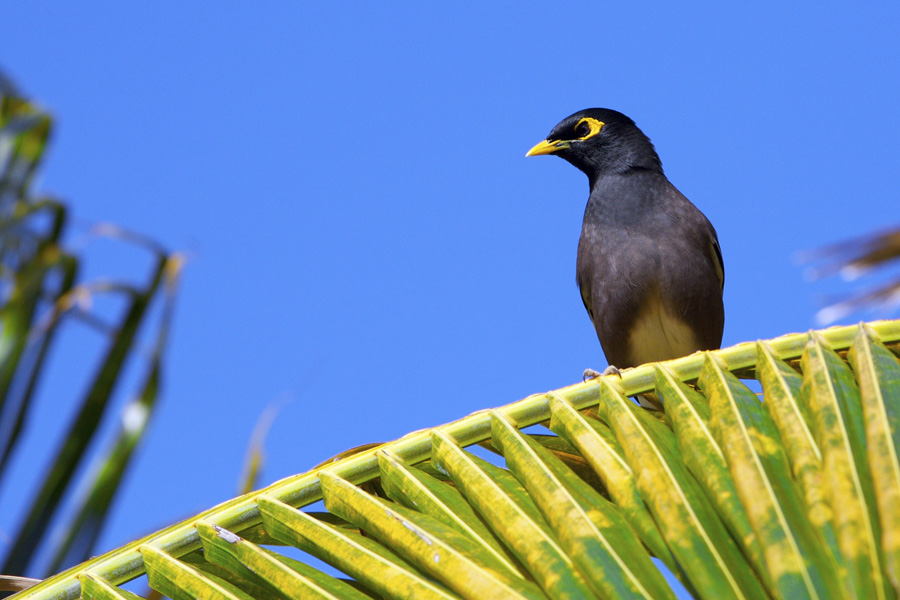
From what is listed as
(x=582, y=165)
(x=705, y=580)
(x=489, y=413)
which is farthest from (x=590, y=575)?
(x=582, y=165)

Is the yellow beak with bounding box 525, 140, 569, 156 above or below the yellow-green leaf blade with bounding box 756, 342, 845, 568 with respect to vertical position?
above

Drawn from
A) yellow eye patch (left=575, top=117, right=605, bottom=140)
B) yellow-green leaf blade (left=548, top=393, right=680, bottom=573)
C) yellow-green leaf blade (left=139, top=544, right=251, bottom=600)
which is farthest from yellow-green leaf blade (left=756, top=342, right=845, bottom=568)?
yellow eye patch (left=575, top=117, right=605, bottom=140)

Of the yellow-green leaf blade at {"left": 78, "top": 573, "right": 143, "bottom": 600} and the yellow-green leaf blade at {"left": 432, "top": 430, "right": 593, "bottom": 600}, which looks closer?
the yellow-green leaf blade at {"left": 432, "top": 430, "right": 593, "bottom": 600}

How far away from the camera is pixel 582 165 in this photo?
4.28 m

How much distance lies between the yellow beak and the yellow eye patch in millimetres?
99

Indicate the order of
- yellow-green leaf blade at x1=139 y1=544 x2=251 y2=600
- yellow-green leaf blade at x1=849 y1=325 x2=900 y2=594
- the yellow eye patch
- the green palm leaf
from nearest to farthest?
yellow-green leaf blade at x1=849 y1=325 x2=900 y2=594, the green palm leaf, yellow-green leaf blade at x1=139 y1=544 x2=251 y2=600, the yellow eye patch

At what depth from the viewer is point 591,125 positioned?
4.35m

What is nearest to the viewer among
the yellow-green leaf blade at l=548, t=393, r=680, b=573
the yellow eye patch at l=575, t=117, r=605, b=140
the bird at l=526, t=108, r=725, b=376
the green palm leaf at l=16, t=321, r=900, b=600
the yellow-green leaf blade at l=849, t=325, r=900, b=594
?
the yellow-green leaf blade at l=849, t=325, r=900, b=594

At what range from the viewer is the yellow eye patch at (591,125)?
4.31m

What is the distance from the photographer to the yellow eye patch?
4312 millimetres

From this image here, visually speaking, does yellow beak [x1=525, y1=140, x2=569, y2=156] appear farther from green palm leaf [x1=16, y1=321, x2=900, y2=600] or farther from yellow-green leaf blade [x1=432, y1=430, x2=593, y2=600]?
yellow-green leaf blade [x1=432, y1=430, x2=593, y2=600]

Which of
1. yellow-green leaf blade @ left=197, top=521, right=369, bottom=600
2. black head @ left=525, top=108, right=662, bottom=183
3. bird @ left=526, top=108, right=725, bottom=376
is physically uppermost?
black head @ left=525, top=108, right=662, bottom=183

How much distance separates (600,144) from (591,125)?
144mm

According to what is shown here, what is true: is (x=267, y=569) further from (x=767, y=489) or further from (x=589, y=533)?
(x=767, y=489)
